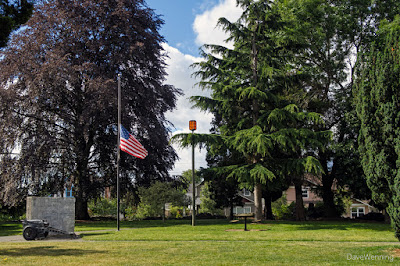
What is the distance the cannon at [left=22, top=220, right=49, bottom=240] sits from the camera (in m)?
16.2

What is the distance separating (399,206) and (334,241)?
4.59 metres

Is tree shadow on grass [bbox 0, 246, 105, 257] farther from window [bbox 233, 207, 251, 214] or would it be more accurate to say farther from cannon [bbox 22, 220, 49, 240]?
window [bbox 233, 207, 251, 214]

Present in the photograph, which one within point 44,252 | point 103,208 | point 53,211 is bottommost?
point 103,208

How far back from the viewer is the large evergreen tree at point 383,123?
11.2 m

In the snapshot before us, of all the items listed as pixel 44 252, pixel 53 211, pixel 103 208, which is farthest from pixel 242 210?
pixel 44 252

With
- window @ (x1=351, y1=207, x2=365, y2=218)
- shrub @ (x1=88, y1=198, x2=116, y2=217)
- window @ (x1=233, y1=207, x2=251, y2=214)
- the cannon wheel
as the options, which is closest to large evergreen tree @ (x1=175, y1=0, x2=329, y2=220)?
the cannon wheel

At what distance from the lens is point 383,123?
11.6m

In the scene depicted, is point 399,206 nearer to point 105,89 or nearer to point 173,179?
point 105,89

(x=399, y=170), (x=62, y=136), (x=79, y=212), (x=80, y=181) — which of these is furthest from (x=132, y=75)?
(x=399, y=170)

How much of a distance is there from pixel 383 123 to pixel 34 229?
13745 millimetres

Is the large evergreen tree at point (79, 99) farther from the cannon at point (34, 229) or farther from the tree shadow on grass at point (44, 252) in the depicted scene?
the tree shadow on grass at point (44, 252)

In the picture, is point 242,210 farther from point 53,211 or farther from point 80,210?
point 53,211

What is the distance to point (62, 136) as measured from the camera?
100 ft

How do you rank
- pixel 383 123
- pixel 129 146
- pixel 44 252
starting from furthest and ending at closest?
1. pixel 129 146
2. pixel 44 252
3. pixel 383 123
